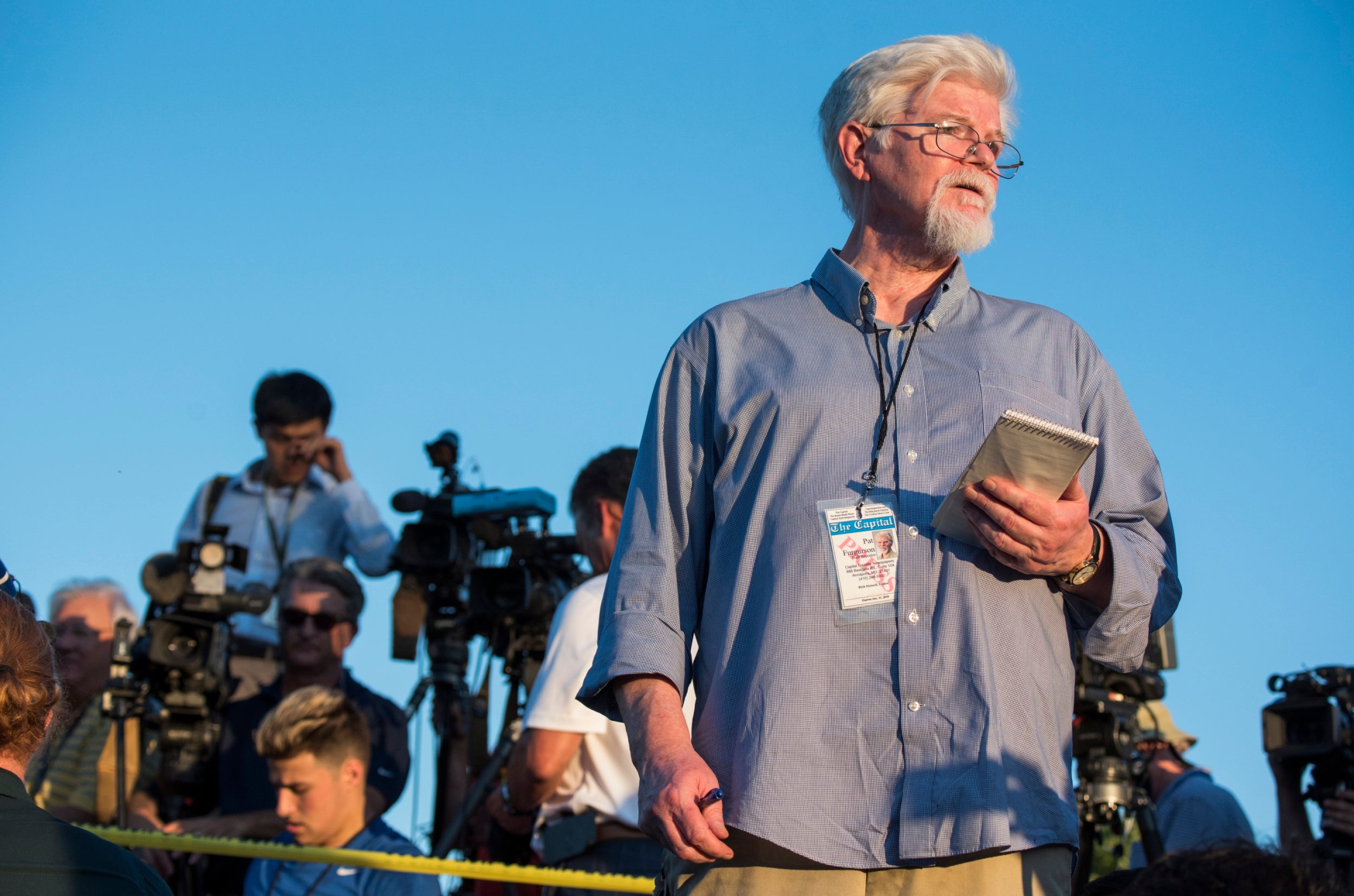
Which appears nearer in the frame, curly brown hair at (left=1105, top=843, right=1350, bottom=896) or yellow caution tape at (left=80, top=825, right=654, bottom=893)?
curly brown hair at (left=1105, top=843, right=1350, bottom=896)

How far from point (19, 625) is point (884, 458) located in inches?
55.3

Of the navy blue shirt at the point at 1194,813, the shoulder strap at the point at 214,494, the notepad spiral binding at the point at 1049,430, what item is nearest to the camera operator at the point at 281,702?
the shoulder strap at the point at 214,494

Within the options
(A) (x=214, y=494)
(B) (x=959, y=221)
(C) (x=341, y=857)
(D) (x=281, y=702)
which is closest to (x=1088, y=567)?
(B) (x=959, y=221)

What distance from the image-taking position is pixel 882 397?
2.16 metres

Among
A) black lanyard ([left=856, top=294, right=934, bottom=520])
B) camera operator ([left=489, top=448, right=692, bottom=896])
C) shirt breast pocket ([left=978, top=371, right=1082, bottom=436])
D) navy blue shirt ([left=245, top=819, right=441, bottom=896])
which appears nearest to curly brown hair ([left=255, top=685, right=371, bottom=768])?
navy blue shirt ([left=245, top=819, right=441, bottom=896])

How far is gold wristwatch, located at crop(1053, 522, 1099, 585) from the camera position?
6.59ft

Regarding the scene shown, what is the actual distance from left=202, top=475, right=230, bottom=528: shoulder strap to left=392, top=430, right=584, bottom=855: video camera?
970 millimetres

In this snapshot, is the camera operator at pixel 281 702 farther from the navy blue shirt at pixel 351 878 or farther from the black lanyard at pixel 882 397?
the black lanyard at pixel 882 397

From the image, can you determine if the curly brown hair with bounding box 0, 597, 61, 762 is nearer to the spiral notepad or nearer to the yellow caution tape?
the spiral notepad

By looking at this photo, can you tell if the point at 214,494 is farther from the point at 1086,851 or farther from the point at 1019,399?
the point at 1019,399

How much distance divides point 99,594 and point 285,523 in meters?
0.91

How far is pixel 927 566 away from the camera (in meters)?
2.04

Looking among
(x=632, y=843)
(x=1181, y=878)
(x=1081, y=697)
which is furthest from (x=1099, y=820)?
(x=1181, y=878)

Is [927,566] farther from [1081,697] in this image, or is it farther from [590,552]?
[1081,697]
